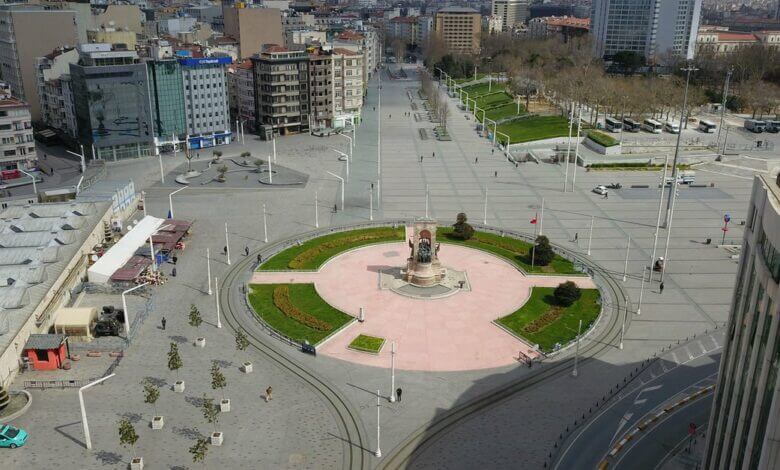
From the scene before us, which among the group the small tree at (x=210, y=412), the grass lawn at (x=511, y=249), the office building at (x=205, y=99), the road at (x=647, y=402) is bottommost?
the road at (x=647, y=402)

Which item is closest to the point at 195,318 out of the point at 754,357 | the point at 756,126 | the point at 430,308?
the point at 430,308

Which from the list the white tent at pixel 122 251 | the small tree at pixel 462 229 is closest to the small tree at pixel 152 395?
the white tent at pixel 122 251

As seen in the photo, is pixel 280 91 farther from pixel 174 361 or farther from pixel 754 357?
pixel 754 357

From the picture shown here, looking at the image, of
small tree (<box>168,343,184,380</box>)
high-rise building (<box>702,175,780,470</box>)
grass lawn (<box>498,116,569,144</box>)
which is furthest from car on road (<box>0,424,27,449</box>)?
grass lawn (<box>498,116,569,144</box>)

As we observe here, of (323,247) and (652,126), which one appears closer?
(323,247)

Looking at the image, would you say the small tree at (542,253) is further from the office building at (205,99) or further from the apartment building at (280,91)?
the office building at (205,99)
